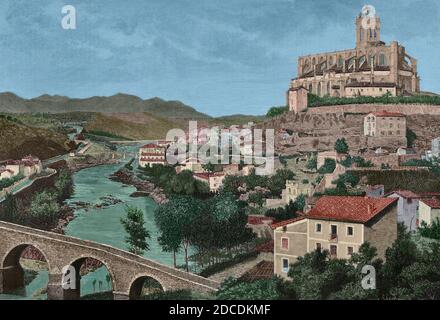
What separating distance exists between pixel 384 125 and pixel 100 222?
4612 mm

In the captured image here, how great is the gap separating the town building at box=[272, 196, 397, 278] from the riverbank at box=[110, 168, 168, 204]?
1.87 meters

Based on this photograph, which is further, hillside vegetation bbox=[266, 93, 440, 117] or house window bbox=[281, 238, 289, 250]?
hillside vegetation bbox=[266, 93, 440, 117]

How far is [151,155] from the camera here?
9.91 metres

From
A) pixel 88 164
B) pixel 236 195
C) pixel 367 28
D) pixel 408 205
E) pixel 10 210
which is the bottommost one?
pixel 10 210

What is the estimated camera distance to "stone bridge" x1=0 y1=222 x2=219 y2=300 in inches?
349

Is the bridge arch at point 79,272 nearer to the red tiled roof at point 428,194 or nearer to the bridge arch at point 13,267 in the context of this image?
the bridge arch at point 13,267

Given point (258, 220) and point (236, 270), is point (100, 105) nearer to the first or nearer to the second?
point (258, 220)

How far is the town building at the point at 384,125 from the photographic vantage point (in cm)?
956

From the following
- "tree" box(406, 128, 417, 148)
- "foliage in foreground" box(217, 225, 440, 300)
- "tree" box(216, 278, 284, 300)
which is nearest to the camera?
"foliage in foreground" box(217, 225, 440, 300)

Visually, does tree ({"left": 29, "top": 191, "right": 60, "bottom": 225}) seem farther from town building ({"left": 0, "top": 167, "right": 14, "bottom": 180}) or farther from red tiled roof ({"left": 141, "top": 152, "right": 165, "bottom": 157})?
red tiled roof ({"left": 141, "top": 152, "right": 165, "bottom": 157})

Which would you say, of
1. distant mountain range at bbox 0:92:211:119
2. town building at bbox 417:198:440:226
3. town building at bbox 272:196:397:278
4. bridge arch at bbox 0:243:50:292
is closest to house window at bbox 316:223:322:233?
town building at bbox 272:196:397:278

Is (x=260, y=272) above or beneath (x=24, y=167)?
beneath

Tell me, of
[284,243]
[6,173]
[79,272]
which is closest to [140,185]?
[79,272]
